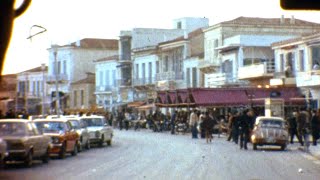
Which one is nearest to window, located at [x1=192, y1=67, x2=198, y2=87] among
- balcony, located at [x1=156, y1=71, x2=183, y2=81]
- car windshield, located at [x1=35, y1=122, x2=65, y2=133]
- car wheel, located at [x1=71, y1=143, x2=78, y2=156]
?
balcony, located at [x1=156, y1=71, x2=183, y2=81]

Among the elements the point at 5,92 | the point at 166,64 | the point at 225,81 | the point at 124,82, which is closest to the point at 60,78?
the point at 124,82

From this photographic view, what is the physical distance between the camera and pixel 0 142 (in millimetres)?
19375

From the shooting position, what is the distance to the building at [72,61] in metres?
106

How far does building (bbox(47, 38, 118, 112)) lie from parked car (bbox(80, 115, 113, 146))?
66.5 meters

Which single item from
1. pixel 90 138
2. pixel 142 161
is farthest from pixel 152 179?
pixel 90 138

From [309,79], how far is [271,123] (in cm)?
2019

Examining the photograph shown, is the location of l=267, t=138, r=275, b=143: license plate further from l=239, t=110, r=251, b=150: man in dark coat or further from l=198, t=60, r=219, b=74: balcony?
l=198, t=60, r=219, b=74: balcony

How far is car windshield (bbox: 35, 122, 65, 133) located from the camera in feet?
92.1

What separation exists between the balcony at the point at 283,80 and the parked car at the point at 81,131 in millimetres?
25655

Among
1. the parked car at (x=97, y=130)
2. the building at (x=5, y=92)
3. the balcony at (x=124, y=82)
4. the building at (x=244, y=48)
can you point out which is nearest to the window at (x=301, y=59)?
the building at (x=244, y=48)

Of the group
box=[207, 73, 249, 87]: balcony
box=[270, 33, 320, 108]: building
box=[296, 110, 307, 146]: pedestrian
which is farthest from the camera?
box=[207, 73, 249, 87]: balcony

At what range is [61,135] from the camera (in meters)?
27.2

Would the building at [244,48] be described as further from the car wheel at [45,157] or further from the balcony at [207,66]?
the car wheel at [45,157]

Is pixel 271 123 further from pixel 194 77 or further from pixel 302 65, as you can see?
pixel 194 77
